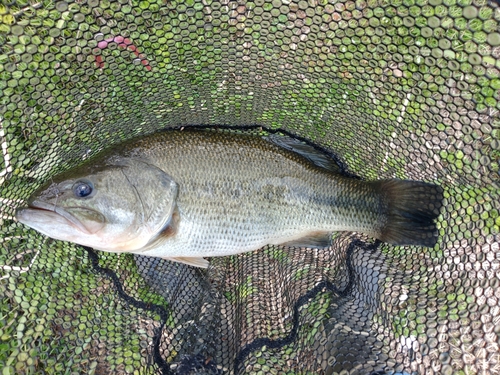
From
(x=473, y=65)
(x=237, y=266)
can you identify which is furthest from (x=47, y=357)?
(x=473, y=65)

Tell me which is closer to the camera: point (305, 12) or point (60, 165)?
point (305, 12)

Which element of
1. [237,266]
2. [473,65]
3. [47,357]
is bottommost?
[237,266]

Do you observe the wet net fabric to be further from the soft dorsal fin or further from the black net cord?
the soft dorsal fin

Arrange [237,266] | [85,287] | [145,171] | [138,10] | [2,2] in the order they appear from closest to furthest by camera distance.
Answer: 1. [2,2]
2. [138,10]
3. [145,171]
4. [85,287]
5. [237,266]

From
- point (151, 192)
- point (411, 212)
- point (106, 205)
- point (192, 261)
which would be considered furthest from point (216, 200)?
point (411, 212)

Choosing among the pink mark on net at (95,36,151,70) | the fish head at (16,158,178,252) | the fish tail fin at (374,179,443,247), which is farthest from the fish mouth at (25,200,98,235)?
the fish tail fin at (374,179,443,247)

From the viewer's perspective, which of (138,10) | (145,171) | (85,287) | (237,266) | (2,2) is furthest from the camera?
(237,266)

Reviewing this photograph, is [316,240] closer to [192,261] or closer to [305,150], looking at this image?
[305,150]

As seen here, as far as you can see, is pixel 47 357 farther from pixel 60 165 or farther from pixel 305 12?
pixel 305 12
